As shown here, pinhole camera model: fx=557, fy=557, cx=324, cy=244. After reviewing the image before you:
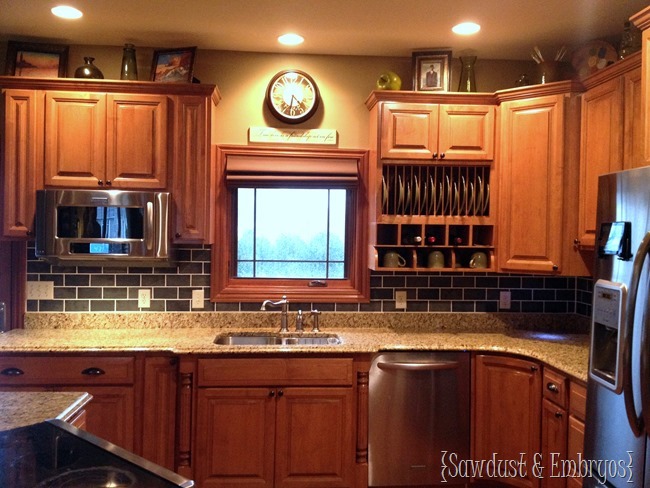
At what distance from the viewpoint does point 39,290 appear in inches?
138

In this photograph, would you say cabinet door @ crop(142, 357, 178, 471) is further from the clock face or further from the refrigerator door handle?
the refrigerator door handle

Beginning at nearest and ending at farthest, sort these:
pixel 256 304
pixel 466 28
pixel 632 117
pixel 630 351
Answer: pixel 630 351 → pixel 632 117 → pixel 466 28 → pixel 256 304

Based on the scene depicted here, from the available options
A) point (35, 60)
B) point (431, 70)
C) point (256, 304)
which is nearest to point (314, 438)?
point (256, 304)

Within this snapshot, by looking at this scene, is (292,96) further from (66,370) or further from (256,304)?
(66,370)

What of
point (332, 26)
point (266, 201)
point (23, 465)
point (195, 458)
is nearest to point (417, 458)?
point (195, 458)

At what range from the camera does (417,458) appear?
310cm

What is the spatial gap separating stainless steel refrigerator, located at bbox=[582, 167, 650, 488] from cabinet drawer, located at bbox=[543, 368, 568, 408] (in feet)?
1.26

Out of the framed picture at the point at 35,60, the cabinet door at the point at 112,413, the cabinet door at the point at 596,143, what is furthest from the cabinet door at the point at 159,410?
the cabinet door at the point at 596,143

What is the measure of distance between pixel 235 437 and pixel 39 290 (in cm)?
159

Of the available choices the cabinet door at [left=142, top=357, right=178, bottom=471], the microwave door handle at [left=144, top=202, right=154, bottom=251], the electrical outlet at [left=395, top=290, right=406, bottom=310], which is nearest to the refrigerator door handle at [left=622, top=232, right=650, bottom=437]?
the electrical outlet at [left=395, top=290, right=406, bottom=310]

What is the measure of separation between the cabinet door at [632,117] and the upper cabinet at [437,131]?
806 mm

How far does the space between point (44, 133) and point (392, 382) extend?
2449mm

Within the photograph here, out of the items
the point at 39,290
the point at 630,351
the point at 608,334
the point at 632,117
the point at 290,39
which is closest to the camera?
the point at 630,351

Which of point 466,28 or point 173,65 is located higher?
point 466,28
